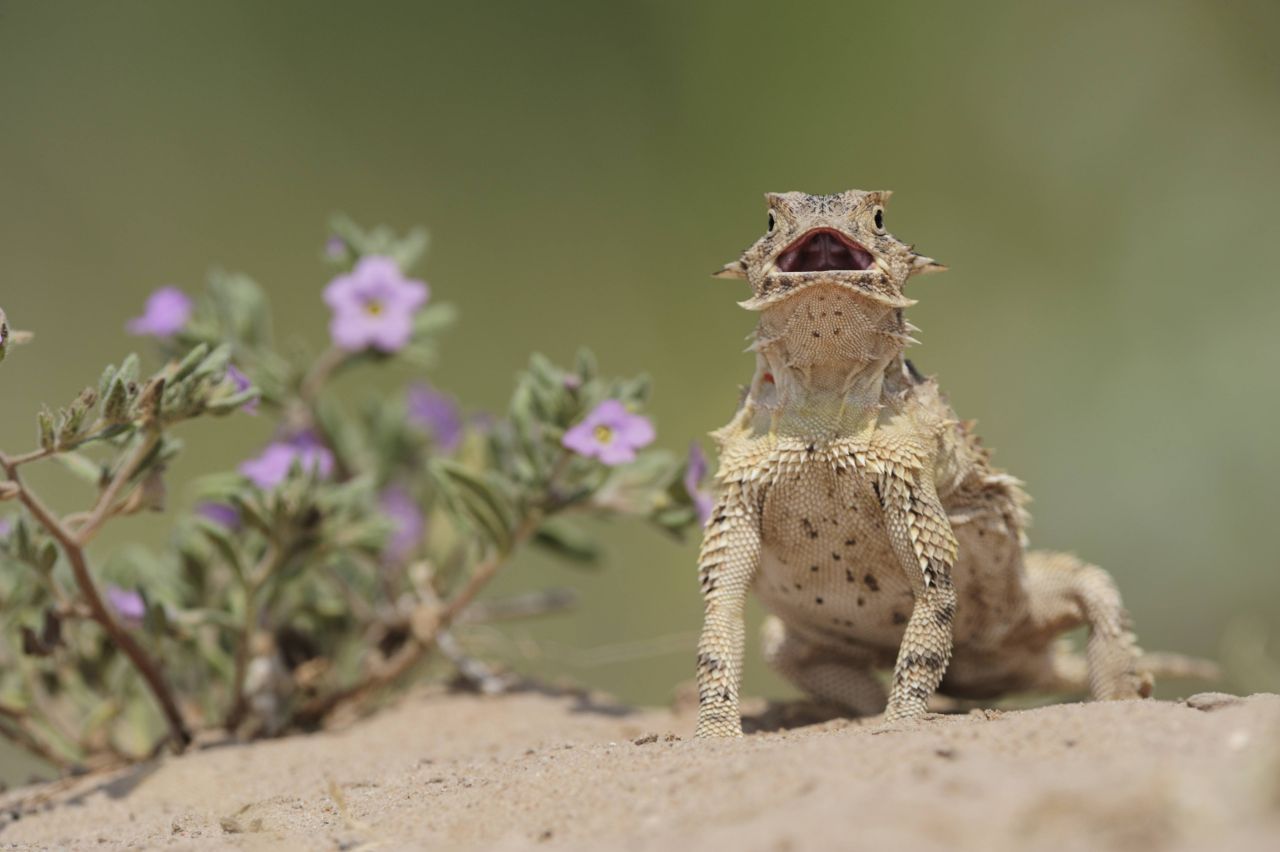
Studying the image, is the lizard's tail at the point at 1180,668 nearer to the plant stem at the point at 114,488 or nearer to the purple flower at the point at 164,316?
the plant stem at the point at 114,488

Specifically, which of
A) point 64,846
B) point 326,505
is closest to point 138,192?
point 326,505

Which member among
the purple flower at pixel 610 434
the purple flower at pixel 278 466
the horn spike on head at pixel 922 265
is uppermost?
the horn spike on head at pixel 922 265

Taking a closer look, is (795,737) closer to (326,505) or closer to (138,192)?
(326,505)

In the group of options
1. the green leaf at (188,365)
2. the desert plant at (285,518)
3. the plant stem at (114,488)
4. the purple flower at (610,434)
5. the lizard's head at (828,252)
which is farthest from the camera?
the purple flower at (610,434)

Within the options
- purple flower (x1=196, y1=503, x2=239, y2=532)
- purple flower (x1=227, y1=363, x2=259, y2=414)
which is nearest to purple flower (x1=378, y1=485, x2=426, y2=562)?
purple flower (x1=196, y1=503, x2=239, y2=532)

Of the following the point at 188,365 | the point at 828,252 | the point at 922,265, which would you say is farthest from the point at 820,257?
the point at 188,365

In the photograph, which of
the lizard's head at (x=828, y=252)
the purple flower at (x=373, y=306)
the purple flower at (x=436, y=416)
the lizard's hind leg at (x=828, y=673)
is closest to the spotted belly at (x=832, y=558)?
the lizard's hind leg at (x=828, y=673)
